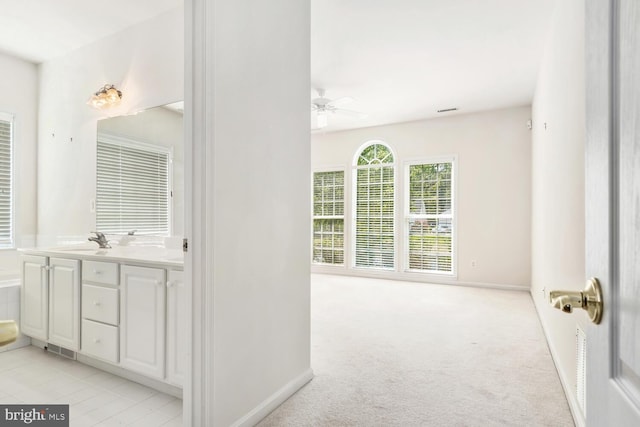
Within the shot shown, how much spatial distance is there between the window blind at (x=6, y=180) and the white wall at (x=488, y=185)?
208 inches

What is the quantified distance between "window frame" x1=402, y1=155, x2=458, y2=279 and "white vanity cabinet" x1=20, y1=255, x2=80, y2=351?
488cm

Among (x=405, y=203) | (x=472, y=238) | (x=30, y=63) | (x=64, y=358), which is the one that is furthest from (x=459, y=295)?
(x=30, y=63)

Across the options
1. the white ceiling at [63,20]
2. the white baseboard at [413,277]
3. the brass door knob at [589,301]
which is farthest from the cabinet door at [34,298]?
the white baseboard at [413,277]

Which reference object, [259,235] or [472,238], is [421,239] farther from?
[259,235]

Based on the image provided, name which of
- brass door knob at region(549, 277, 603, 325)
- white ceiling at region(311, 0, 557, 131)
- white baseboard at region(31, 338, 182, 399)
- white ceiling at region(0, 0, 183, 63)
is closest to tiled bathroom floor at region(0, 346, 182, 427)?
white baseboard at region(31, 338, 182, 399)

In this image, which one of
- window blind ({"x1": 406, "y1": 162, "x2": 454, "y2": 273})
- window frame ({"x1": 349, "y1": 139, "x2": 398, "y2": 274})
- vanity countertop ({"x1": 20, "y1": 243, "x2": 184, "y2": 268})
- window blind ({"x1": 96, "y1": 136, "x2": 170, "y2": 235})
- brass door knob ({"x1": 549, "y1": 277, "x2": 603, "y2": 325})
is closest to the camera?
brass door knob ({"x1": 549, "y1": 277, "x2": 603, "y2": 325})

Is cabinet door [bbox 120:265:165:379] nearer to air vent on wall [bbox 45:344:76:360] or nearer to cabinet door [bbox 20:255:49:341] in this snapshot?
air vent on wall [bbox 45:344:76:360]

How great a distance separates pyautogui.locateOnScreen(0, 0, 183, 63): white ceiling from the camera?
283cm

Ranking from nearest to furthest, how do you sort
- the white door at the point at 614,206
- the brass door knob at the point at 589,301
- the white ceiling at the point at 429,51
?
1. the white door at the point at 614,206
2. the brass door knob at the point at 589,301
3. the white ceiling at the point at 429,51

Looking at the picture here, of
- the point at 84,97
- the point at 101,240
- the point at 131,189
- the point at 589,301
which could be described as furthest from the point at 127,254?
the point at 589,301

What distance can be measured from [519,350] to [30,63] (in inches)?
219

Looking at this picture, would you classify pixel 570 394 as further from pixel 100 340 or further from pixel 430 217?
pixel 430 217

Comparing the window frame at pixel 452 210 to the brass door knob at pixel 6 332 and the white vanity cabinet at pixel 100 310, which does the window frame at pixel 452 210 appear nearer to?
the white vanity cabinet at pixel 100 310

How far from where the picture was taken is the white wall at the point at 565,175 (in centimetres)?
195
